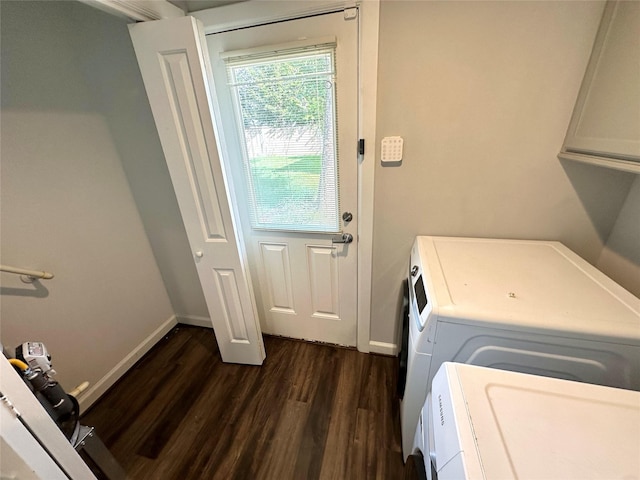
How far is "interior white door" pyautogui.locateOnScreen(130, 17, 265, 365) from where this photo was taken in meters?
1.11

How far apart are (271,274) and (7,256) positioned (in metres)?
1.33

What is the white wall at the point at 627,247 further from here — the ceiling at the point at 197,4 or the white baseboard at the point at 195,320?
the white baseboard at the point at 195,320

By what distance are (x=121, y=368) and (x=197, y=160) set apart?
1.62 m

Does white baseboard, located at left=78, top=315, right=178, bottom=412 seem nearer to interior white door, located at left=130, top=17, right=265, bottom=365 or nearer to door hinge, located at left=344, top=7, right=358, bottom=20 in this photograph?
interior white door, located at left=130, top=17, right=265, bottom=365

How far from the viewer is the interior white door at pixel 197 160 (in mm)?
1109

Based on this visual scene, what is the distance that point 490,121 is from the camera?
3.83 ft

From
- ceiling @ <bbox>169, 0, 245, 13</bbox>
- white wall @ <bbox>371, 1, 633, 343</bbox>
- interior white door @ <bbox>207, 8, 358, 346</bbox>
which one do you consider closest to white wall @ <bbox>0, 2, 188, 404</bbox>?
ceiling @ <bbox>169, 0, 245, 13</bbox>

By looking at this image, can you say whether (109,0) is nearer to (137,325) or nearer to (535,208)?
(137,325)

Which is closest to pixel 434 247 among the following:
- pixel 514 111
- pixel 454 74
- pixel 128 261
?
pixel 514 111

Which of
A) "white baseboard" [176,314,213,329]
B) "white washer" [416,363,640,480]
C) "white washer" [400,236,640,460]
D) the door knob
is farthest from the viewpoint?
"white baseboard" [176,314,213,329]

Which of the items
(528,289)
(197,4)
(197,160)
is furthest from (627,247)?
(197,4)

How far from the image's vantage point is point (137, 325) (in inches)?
74.6

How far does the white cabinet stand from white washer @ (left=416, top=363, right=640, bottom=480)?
74cm

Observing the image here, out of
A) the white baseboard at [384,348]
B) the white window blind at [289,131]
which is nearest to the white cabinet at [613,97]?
the white window blind at [289,131]
